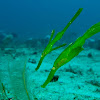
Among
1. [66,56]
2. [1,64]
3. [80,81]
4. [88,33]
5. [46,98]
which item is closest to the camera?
[66,56]

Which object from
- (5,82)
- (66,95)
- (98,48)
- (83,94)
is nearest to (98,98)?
(83,94)

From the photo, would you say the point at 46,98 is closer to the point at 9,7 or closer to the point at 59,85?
the point at 59,85

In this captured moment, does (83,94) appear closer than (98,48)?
Yes

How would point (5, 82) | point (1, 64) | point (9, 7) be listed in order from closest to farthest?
1. point (5, 82)
2. point (1, 64)
3. point (9, 7)

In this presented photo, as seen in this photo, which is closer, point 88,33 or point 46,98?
point 88,33

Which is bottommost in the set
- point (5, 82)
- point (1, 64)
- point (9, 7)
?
point (5, 82)

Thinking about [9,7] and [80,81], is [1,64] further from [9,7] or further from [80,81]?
[9,7]

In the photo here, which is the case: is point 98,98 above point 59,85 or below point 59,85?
below

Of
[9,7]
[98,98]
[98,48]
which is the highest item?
[9,7]

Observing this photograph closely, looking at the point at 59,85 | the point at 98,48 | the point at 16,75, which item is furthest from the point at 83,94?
the point at 98,48
